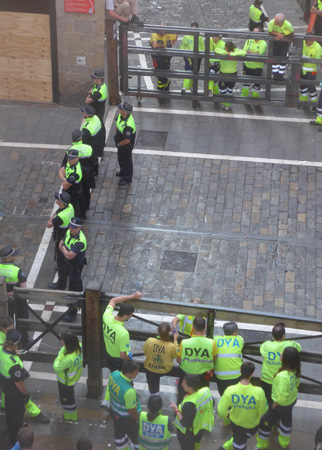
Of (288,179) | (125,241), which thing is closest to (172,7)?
(288,179)

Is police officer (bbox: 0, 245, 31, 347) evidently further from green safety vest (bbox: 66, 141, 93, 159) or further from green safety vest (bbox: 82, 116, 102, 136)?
green safety vest (bbox: 82, 116, 102, 136)

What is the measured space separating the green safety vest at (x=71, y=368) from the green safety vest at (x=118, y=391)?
706 millimetres

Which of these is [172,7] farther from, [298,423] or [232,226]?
[298,423]

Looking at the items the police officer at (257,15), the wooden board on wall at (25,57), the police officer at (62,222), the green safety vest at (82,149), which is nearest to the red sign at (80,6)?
the wooden board on wall at (25,57)

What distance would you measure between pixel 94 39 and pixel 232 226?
19.4ft

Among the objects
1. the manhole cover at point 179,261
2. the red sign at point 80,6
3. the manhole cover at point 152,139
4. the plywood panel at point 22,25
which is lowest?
the manhole cover at point 179,261

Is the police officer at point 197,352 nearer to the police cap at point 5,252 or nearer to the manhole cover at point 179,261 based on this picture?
the police cap at point 5,252

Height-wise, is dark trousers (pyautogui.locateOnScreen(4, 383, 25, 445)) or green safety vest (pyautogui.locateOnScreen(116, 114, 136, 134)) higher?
green safety vest (pyautogui.locateOnScreen(116, 114, 136, 134))

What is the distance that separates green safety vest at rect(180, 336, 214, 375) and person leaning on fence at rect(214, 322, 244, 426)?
117mm

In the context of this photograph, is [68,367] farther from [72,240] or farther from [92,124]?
[92,124]

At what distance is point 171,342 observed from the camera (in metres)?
9.52

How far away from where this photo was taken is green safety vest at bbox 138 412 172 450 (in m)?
8.30

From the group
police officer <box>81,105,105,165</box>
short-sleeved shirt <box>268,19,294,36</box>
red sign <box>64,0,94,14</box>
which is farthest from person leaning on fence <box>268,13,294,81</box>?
police officer <box>81,105,105,165</box>

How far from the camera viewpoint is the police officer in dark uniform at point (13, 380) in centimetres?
923
